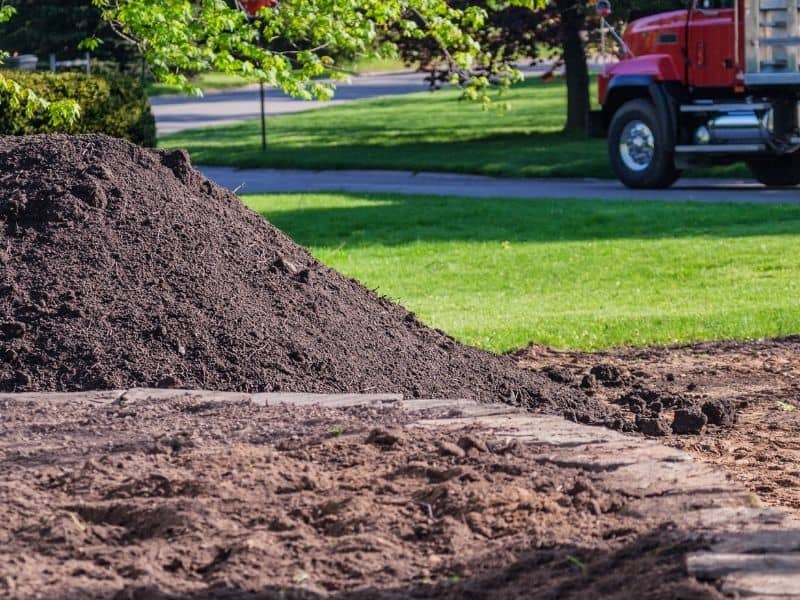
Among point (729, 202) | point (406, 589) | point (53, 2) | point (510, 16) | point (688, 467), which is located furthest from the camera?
point (53, 2)

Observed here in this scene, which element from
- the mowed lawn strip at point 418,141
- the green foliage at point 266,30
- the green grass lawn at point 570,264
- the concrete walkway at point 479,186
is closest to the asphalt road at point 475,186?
the concrete walkway at point 479,186

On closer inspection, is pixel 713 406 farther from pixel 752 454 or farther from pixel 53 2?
pixel 53 2

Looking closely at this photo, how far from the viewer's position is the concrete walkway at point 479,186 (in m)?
19.1

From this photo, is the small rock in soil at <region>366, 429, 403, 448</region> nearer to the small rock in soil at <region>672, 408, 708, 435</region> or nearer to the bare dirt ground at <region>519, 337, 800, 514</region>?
the bare dirt ground at <region>519, 337, 800, 514</region>

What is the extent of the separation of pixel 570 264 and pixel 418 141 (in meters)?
18.4

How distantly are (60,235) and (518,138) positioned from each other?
79.0 ft

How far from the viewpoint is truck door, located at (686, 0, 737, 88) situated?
18.7m

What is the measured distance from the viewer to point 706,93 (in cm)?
1941

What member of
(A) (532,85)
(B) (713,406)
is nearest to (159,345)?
(B) (713,406)

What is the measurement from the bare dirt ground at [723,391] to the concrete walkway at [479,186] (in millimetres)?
9001

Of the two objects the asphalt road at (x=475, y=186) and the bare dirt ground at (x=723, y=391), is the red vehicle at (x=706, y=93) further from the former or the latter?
the bare dirt ground at (x=723, y=391)

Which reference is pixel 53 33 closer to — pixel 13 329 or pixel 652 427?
pixel 13 329

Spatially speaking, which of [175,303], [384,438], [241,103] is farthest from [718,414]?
[241,103]

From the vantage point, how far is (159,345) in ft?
20.4
